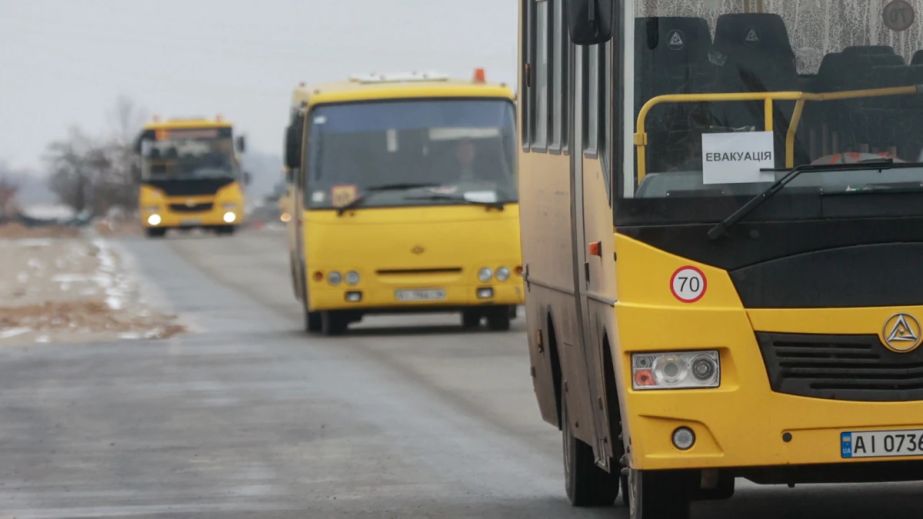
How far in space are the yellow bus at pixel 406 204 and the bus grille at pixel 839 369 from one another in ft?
58.6

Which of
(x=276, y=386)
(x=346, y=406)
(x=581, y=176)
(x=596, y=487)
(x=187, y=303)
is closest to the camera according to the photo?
(x=581, y=176)

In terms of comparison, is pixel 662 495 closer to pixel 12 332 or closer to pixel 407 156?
pixel 407 156

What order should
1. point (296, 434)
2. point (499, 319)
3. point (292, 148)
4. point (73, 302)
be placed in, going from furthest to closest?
A: point (73, 302)
point (499, 319)
point (292, 148)
point (296, 434)

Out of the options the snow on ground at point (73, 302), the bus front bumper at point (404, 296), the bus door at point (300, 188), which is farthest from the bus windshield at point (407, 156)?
the snow on ground at point (73, 302)

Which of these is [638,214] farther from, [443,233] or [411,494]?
[443,233]

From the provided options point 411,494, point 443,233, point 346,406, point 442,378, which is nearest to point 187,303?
point 443,233

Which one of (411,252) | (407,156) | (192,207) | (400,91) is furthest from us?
(192,207)

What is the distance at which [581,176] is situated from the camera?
9.95 m

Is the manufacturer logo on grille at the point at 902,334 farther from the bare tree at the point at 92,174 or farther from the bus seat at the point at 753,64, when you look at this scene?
the bare tree at the point at 92,174

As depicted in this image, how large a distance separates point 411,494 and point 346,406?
565 centimetres

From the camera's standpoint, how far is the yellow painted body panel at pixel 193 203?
71.4 metres

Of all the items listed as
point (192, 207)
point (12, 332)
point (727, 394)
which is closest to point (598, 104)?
point (727, 394)

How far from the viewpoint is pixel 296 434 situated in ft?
51.7

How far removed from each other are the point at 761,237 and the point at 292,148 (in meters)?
18.8
